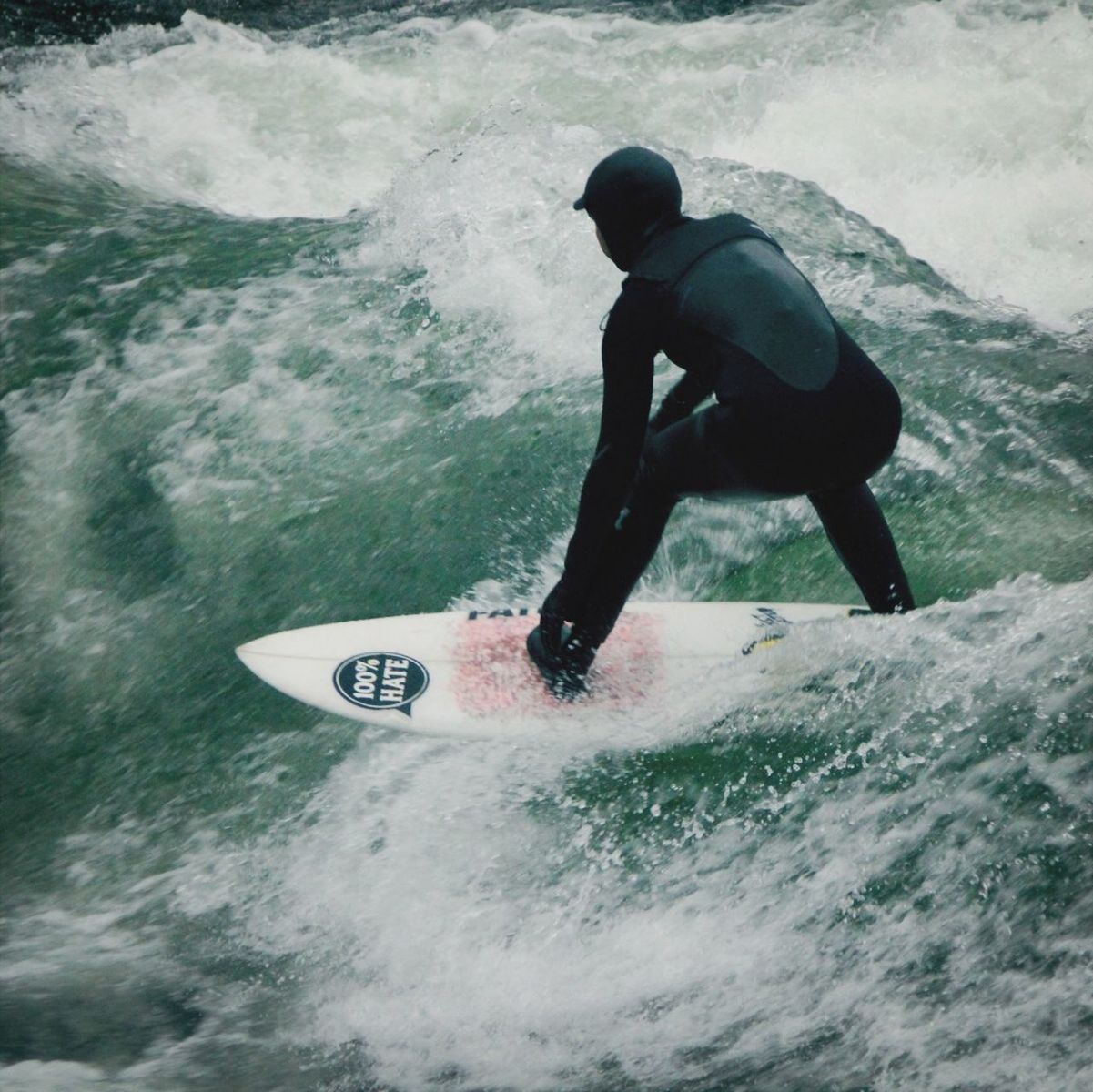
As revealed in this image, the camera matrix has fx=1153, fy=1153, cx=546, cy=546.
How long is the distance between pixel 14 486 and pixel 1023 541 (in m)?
3.64

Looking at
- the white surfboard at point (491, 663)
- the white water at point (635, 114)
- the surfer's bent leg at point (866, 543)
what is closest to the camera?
the surfer's bent leg at point (866, 543)

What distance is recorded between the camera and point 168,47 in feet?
26.0

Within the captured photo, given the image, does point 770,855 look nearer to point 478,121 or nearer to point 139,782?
point 139,782

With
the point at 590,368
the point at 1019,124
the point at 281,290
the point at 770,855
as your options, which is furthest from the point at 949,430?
the point at 1019,124

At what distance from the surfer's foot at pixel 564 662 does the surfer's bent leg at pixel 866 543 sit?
71 centimetres

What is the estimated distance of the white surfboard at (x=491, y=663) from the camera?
326 centimetres

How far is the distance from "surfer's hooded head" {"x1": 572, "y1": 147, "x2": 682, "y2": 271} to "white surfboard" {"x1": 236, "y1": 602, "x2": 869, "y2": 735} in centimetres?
129

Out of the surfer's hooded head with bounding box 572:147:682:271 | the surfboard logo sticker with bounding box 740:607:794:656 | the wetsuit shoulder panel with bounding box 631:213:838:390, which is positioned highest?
the surfer's hooded head with bounding box 572:147:682:271

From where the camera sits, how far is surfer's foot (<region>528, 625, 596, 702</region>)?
3.13 metres

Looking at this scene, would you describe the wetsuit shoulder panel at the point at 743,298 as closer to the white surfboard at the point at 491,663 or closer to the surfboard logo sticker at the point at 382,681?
the white surfboard at the point at 491,663

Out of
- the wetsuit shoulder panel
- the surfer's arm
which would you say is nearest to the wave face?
the surfer's arm

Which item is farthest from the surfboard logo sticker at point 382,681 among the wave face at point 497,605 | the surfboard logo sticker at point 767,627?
the surfboard logo sticker at point 767,627

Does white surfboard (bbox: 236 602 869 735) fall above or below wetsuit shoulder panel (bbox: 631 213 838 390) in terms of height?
below

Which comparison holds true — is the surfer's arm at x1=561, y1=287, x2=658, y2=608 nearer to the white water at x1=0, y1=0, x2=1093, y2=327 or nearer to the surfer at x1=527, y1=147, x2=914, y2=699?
the surfer at x1=527, y1=147, x2=914, y2=699
